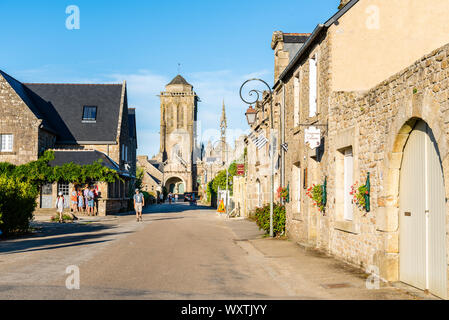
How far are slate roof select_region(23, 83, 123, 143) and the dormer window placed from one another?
255 mm

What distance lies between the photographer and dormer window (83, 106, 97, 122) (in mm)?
41750

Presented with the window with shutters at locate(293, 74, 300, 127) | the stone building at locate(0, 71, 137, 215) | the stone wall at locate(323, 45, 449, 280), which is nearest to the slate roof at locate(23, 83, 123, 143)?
the stone building at locate(0, 71, 137, 215)

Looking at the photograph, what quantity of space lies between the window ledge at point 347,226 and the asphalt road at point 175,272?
74 cm

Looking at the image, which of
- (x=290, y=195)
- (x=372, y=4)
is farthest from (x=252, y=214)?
(x=372, y=4)

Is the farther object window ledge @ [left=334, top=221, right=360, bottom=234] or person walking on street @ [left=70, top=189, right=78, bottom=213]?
person walking on street @ [left=70, top=189, right=78, bottom=213]

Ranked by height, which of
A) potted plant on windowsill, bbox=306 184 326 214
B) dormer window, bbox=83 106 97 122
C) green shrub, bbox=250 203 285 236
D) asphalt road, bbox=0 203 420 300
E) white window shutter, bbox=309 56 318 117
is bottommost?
asphalt road, bbox=0 203 420 300

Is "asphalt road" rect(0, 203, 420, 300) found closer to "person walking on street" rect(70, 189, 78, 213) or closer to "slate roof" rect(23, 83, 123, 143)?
"person walking on street" rect(70, 189, 78, 213)

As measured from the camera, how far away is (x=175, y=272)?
958 cm

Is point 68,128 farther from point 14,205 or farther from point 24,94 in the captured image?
point 14,205

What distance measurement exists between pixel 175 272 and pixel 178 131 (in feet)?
307

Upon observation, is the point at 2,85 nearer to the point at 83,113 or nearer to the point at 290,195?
the point at 83,113

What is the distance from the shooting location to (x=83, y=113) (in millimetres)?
42156

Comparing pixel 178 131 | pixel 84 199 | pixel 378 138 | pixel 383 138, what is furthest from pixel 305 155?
pixel 178 131

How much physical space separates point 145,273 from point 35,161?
2723 cm
